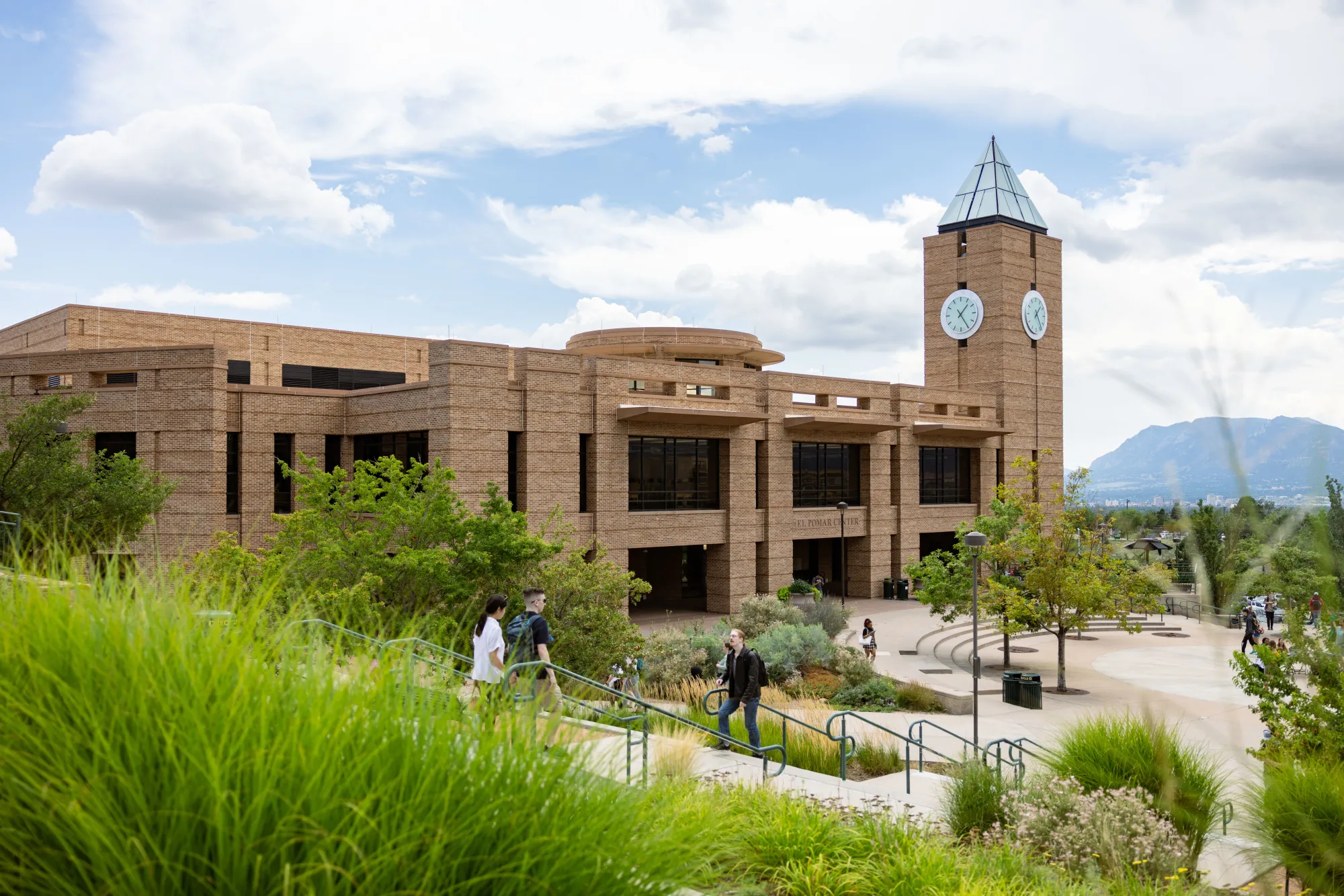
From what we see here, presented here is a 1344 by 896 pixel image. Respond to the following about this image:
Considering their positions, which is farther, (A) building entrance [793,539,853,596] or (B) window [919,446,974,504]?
(B) window [919,446,974,504]

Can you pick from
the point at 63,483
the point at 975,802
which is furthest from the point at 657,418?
the point at 975,802

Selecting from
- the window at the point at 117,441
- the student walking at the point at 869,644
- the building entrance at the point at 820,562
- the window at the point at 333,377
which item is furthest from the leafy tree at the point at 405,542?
the building entrance at the point at 820,562

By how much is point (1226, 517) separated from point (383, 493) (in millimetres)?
22715

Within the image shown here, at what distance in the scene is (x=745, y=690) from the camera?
41.8 ft

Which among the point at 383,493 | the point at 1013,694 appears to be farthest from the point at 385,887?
the point at 1013,694

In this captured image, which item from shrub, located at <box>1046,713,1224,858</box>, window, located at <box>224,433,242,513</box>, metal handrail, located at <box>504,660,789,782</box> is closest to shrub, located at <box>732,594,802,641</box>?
window, located at <box>224,433,242,513</box>

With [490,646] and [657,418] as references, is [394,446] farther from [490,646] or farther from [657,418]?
[490,646]

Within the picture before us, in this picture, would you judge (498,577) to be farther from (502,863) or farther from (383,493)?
(502,863)

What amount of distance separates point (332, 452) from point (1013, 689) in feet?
77.8

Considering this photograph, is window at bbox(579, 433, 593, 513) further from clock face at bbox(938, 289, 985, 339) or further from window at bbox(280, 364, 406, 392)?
clock face at bbox(938, 289, 985, 339)

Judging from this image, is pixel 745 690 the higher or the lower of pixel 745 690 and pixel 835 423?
the lower

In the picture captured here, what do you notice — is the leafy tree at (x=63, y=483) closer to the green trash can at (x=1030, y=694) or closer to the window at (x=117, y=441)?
the window at (x=117, y=441)

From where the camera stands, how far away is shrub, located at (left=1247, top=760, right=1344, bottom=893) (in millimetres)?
3963

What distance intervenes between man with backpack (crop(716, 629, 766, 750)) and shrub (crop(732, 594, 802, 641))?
17.3 m
